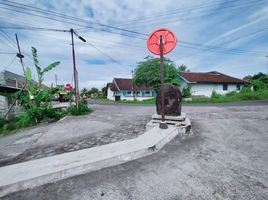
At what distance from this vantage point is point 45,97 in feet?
31.5

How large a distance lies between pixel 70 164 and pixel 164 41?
4.33 meters

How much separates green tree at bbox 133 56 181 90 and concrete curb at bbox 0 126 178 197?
20865 millimetres

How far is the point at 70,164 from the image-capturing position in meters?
3.01

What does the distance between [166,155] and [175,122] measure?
186 centimetres

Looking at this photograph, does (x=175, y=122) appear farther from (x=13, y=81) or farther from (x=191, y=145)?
(x=13, y=81)

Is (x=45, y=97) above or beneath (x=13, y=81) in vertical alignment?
beneath

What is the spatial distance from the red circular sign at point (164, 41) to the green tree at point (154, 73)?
1889 centimetres

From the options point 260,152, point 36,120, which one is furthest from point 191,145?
point 36,120

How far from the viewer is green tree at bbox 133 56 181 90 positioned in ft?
79.8

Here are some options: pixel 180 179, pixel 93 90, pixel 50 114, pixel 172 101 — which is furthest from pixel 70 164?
pixel 93 90

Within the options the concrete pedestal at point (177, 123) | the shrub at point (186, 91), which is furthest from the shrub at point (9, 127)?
the shrub at point (186, 91)

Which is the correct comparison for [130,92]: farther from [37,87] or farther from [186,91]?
[37,87]

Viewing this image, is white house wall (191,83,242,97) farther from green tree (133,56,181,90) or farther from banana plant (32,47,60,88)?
banana plant (32,47,60,88)

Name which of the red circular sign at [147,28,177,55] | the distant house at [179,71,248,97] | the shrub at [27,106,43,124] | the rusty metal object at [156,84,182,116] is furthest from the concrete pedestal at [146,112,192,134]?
the distant house at [179,71,248,97]
